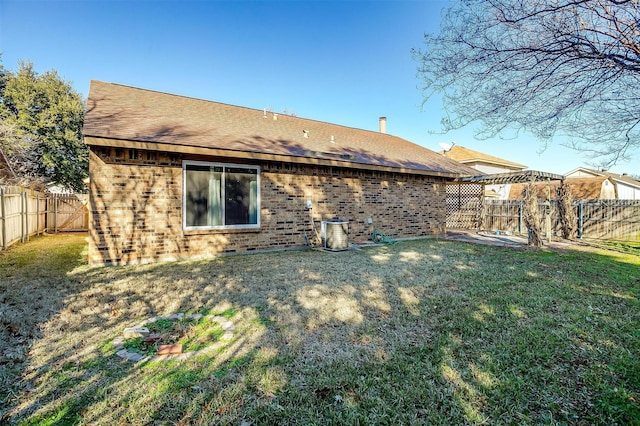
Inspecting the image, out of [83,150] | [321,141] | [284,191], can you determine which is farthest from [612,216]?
[83,150]

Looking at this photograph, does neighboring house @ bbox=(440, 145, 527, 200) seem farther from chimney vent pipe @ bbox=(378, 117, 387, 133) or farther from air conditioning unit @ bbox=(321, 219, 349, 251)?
air conditioning unit @ bbox=(321, 219, 349, 251)

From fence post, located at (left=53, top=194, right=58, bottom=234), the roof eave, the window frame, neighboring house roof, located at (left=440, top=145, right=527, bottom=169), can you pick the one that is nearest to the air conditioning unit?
the roof eave

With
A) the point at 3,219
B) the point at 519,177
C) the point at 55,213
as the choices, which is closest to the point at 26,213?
the point at 3,219

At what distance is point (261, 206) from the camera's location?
844cm

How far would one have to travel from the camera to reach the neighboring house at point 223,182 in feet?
22.2

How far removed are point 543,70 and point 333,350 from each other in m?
3.92

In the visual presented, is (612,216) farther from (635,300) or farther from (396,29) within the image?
(396,29)

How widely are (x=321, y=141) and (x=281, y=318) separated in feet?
27.3

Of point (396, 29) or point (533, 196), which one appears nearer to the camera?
point (396, 29)

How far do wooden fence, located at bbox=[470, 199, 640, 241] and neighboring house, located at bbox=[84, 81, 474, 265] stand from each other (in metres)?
4.90

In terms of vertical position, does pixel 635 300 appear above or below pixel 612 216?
below

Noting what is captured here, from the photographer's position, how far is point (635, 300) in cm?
468

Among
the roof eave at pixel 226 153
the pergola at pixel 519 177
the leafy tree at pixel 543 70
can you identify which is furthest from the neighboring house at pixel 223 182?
the leafy tree at pixel 543 70

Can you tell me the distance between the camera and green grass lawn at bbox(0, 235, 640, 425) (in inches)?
86.9
